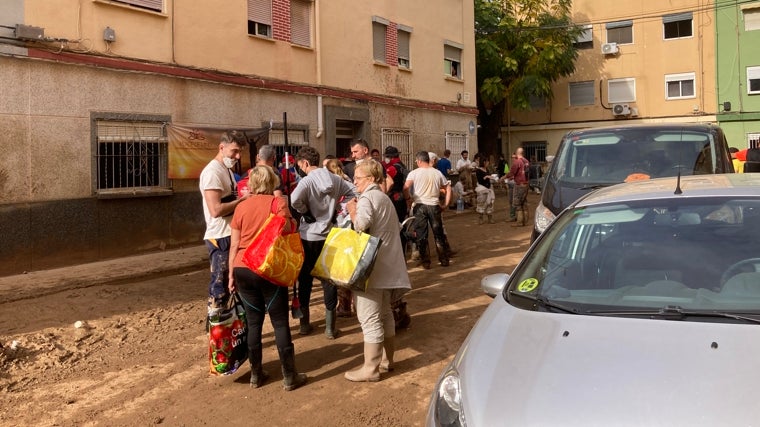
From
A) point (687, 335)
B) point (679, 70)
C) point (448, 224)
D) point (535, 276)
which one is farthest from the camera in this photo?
point (679, 70)

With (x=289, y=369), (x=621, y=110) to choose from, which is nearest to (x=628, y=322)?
(x=289, y=369)

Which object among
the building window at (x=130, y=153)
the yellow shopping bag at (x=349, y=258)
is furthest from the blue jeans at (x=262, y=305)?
the building window at (x=130, y=153)

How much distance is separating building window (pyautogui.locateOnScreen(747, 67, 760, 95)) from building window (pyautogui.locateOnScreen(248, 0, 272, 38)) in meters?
23.0

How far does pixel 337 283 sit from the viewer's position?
4.30 m

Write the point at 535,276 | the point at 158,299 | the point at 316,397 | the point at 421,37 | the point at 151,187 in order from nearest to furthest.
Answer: the point at 535,276, the point at 316,397, the point at 158,299, the point at 151,187, the point at 421,37

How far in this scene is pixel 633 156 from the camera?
643cm

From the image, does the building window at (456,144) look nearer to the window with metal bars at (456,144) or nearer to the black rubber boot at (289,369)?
the window with metal bars at (456,144)

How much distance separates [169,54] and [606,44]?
23917mm

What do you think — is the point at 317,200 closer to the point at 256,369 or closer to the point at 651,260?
the point at 256,369

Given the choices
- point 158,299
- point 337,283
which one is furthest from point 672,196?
point 158,299

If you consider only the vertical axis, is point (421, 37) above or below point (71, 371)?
above

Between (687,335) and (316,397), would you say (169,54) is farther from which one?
(687,335)

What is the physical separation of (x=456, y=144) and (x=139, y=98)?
11.6 m

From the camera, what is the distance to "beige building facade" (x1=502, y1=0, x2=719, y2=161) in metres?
26.8
